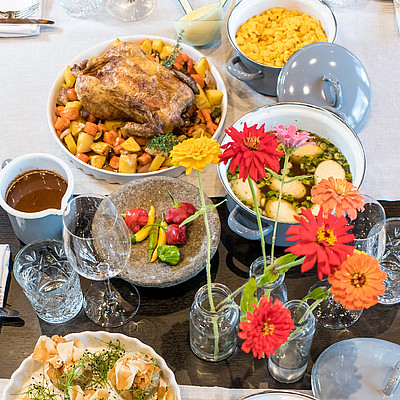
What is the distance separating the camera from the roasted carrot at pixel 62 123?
1665 millimetres

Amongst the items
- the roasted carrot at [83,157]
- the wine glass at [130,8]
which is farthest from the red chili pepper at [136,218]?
the wine glass at [130,8]

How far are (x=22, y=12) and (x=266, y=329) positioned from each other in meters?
1.58

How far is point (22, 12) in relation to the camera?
1.99 metres

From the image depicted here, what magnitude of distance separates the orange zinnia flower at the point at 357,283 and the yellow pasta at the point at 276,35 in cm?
102

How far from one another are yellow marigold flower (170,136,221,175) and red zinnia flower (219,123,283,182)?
18mm

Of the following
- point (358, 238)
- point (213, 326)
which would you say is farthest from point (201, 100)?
point (213, 326)

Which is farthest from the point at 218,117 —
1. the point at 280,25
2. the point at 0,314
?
the point at 0,314

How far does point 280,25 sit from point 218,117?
40cm

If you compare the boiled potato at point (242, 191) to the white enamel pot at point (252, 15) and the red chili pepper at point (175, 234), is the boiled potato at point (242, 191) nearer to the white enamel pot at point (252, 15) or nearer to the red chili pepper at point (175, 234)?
the red chili pepper at point (175, 234)

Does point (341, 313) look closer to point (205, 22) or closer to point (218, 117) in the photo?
point (218, 117)

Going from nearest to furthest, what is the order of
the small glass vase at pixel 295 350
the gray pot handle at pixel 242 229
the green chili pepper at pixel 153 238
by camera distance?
the small glass vase at pixel 295 350 → the gray pot handle at pixel 242 229 → the green chili pepper at pixel 153 238

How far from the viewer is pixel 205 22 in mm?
1826

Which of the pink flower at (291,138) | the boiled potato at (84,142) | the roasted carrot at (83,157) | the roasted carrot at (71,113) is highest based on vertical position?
the pink flower at (291,138)

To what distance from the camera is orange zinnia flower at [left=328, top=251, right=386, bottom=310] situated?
32.8 inches
